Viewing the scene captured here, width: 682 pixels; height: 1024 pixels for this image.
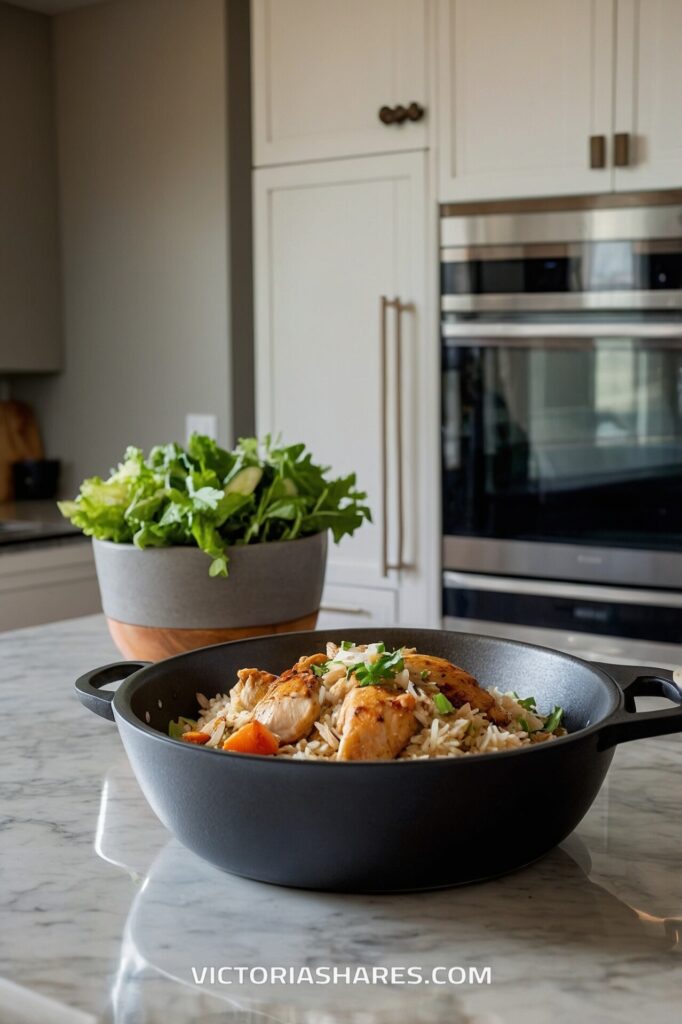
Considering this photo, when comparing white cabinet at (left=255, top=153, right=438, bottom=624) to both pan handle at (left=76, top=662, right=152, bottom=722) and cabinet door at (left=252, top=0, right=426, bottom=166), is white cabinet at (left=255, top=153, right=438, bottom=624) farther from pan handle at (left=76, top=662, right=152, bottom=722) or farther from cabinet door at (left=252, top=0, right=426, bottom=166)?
pan handle at (left=76, top=662, right=152, bottom=722)

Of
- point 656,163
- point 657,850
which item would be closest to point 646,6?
point 656,163

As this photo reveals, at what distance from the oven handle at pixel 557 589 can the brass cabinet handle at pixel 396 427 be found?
0.14 m

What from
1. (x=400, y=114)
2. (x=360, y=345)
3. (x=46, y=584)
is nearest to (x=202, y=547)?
(x=360, y=345)

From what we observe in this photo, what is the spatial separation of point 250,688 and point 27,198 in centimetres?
307

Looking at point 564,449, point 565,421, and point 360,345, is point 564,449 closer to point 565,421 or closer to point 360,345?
point 565,421

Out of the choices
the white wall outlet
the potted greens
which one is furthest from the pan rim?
the white wall outlet

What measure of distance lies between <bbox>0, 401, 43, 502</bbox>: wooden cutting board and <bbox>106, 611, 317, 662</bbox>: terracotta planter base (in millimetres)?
2584

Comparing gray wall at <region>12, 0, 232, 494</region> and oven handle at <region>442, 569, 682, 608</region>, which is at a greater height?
gray wall at <region>12, 0, 232, 494</region>

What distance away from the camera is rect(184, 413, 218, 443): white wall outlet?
335cm

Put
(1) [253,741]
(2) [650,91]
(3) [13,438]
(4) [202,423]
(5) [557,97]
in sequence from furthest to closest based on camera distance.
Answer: (3) [13,438] → (4) [202,423] → (5) [557,97] → (2) [650,91] → (1) [253,741]

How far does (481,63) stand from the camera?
2539mm

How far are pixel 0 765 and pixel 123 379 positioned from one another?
260 cm

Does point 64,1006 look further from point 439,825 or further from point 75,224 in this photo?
point 75,224

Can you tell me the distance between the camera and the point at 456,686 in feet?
2.92
